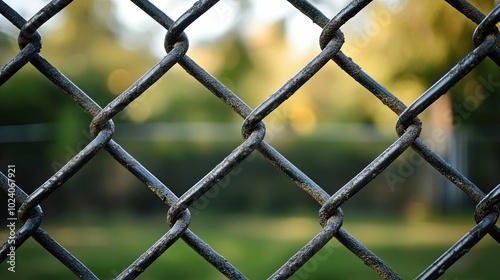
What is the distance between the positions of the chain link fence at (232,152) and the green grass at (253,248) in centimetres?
272

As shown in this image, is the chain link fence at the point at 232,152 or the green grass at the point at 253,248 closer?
the chain link fence at the point at 232,152

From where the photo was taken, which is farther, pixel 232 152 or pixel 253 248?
pixel 253 248

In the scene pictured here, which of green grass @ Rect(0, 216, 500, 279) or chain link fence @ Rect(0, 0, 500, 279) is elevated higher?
chain link fence @ Rect(0, 0, 500, 279)

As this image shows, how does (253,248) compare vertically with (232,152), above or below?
below

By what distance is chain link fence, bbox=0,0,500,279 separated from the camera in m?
0.66

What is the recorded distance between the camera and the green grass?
4523mm

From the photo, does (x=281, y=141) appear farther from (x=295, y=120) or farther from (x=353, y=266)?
(x=353, y=266)

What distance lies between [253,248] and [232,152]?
5.13 metres

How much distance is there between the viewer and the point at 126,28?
777cm

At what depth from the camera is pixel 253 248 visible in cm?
568

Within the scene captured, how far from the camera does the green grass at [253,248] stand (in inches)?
178

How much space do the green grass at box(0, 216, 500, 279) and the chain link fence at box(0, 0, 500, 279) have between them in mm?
2723

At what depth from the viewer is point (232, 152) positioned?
683 millimetres

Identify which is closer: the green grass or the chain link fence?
the chain link fence
